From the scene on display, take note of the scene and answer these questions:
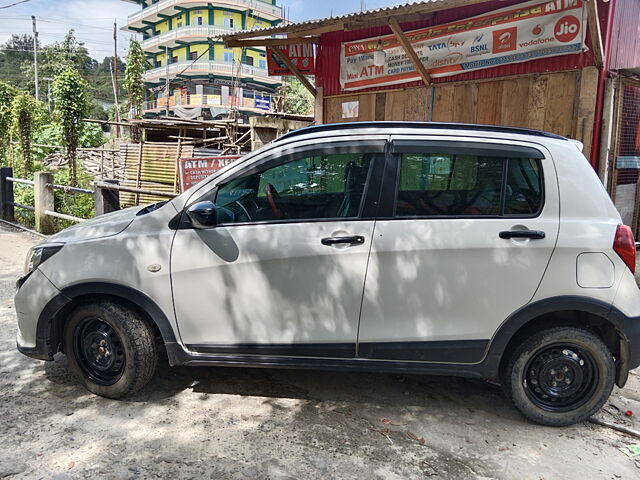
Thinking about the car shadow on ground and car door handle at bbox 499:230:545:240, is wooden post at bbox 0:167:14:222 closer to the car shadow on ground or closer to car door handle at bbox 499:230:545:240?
the car shadow on ground

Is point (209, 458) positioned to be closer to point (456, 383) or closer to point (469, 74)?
point (456, 383)

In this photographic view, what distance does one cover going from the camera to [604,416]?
357 cm

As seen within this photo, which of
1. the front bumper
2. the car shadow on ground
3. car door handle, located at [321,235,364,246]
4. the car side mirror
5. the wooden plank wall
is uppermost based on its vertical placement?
the wooden plank wall

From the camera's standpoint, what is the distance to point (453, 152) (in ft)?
10.9

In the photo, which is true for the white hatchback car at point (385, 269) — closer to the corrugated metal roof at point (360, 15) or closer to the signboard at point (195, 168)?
the corrugated metal roof at point (360, 15)

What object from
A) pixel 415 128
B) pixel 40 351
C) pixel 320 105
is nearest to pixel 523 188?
pixel 415 128

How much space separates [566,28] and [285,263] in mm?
5191

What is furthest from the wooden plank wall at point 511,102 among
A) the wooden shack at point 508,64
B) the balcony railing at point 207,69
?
the balcony railing at point 207,69

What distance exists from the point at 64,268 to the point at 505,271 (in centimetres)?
289

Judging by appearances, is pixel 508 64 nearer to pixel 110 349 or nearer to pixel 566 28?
pixel 566 28

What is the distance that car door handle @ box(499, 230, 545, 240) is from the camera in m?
3.13

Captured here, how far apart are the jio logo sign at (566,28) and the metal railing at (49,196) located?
6.00 m

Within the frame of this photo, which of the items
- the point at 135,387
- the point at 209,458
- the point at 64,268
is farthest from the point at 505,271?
the point at 64,268

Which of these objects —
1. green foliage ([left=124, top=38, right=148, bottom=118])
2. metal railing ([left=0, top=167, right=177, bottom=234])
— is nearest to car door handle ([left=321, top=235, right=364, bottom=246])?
metal railing ([left=0, top=167, right=177, bottom=234])
